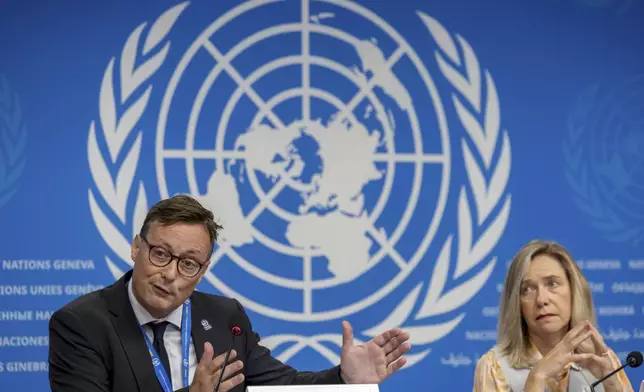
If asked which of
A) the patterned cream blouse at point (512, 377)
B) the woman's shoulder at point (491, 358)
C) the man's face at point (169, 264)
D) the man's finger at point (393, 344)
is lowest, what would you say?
the patterned cream blouse at point (512, 377)

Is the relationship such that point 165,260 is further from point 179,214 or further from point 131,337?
point 131,337

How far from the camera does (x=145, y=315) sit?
3332mm

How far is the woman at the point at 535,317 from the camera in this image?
11.7ft

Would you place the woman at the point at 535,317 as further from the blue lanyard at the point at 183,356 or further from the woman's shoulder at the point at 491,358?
the blue lanyard at the point at 183,356

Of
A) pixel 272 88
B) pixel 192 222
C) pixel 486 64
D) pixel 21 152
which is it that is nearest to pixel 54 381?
pixel 192 222

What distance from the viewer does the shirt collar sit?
3.32 m

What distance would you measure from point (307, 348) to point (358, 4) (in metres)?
2.11

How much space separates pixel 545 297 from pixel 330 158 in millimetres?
1865

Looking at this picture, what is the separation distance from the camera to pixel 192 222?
130 inches

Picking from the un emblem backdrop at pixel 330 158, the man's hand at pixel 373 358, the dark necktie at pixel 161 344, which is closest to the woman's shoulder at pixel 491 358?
the man's hand at pixel 373 358

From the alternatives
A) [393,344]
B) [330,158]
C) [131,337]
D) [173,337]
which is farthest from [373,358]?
[330,158]

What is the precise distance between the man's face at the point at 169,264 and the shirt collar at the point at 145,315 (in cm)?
4

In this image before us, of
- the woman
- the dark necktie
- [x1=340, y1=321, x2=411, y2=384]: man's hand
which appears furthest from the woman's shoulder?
the dark necktie

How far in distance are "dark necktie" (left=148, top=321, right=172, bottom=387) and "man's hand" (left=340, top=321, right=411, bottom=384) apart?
0.66 meters
